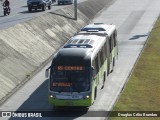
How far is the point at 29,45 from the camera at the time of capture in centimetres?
3800

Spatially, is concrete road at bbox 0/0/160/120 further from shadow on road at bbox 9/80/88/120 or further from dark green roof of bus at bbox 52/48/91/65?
dark green roof of bus at bbox 52/48/91/65

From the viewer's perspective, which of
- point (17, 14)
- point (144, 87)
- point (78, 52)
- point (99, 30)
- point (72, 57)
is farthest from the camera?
point (17, 14)

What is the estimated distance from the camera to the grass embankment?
25.6 metres

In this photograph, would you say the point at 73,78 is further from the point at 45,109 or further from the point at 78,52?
the point at 45,109

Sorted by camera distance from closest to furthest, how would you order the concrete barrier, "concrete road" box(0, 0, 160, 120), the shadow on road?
1. the shadow on road
2. "concrete road" box(0, 0, 160, 120)
3. the concrete barrier

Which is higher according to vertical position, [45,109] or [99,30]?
[99,30]

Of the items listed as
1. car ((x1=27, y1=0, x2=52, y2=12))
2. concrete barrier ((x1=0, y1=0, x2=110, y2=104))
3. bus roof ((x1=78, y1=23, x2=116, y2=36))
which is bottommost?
car ((x1=27, y1=0, x2=52, y2=12))

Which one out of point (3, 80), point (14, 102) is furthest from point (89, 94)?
point (3, 80)

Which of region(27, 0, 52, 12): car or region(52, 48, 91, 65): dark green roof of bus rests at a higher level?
region(52, 48, 91, 65): dark green roof of bus

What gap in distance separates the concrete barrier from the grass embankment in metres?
7.59

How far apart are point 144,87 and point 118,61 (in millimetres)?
8062

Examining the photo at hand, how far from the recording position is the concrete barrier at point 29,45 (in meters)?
30.8

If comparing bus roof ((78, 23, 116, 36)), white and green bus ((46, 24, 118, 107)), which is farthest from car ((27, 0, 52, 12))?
white and green bus ((46, 24, 118, 107))

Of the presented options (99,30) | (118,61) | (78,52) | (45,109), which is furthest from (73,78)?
(118,61)
